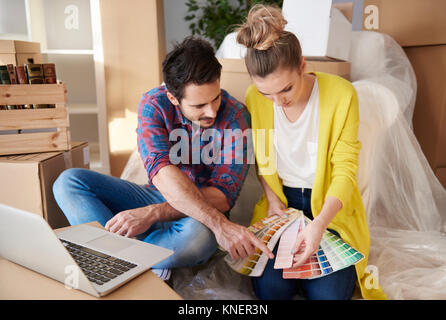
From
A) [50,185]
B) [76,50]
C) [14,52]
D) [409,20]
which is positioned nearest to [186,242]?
[50,185]

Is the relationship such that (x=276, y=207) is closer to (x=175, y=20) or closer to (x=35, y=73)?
(x=35, y=73)

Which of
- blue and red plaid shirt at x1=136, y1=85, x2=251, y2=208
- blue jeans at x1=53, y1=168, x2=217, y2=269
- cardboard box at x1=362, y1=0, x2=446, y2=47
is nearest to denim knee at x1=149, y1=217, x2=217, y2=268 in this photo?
blue jeans at x1=53, y1=168, x2=217, y2=269

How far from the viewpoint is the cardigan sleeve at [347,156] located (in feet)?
2.89

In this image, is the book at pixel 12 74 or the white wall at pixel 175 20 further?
the white wall at pixel 175 20

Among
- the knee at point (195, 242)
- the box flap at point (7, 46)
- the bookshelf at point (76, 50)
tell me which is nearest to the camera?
the knee at point (195, 242)

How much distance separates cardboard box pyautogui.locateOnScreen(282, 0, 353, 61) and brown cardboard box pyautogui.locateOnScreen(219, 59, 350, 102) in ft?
0.16

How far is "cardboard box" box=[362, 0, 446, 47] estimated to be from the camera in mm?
1475

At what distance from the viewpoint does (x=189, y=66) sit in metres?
0.89

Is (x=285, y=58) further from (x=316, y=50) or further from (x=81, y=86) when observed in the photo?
(x=81, y=86)

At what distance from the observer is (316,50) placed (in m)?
1.28

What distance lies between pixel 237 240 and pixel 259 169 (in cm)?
25

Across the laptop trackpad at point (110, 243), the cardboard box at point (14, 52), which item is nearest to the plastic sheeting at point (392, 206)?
the laptop trackpad at point (110, 243)

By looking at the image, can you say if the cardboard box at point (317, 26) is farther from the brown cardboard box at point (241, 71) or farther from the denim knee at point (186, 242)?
the denim knee at point (186, 242)
